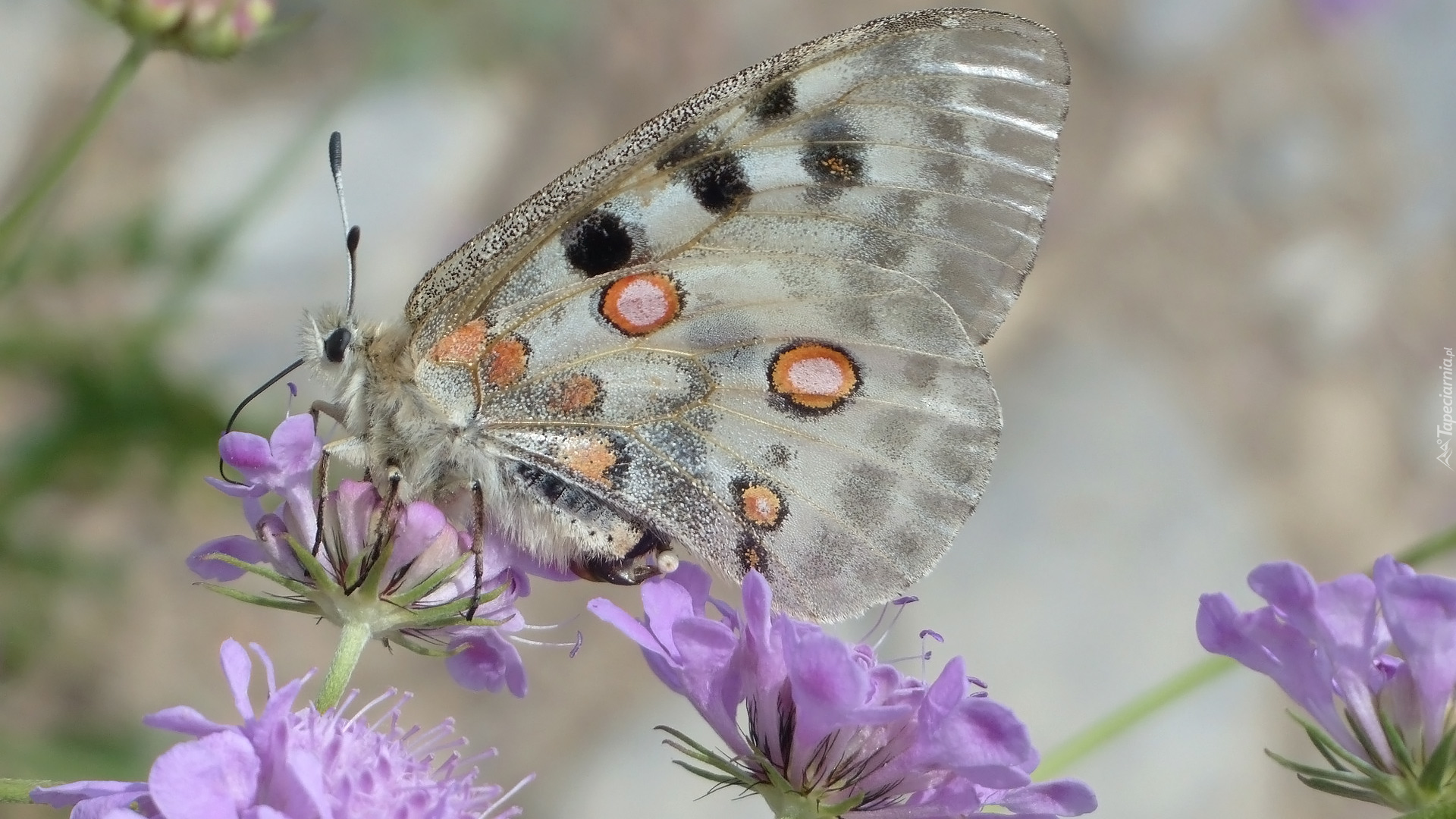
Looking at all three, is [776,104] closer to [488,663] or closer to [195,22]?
[488,663]

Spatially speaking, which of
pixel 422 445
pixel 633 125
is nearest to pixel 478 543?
pixel 422 445

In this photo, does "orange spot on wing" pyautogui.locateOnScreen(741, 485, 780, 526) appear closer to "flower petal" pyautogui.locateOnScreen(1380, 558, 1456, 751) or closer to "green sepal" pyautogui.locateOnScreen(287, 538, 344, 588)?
"green sepal" pyautogui.locateOnScreen(287, 538, 344, 588)

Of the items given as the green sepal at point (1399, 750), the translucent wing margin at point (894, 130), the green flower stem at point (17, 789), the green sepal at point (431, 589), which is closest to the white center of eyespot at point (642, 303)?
the translucent wing margin at point (894, 130)

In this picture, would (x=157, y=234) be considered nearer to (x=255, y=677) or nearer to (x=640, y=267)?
(x=255, y=677)

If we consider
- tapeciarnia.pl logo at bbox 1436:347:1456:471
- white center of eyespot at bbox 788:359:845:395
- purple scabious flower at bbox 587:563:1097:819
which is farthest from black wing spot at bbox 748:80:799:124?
tapeciarnia.pl logo at bbox 1436:347:1456:471

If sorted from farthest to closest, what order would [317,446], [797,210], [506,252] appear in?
[797,210] < [506,252] < [317,446]

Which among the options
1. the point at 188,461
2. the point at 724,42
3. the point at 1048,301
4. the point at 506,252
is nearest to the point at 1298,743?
the point at 1048,301

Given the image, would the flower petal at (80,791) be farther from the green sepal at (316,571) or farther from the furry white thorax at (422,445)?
the furry white thorax at (422,445)
